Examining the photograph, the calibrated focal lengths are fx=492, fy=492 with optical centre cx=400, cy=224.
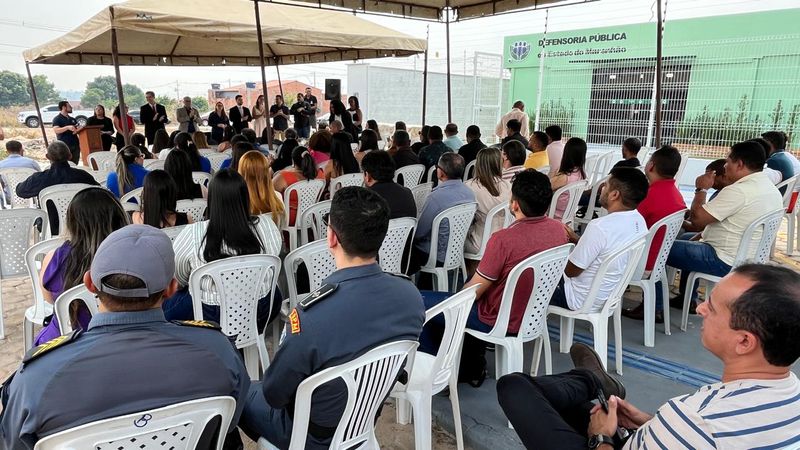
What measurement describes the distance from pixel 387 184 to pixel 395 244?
1.99 feet

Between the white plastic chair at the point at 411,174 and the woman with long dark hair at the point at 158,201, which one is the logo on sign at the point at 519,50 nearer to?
the white plastic chair at the point at 411,174

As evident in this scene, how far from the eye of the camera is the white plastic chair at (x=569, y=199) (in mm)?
4429

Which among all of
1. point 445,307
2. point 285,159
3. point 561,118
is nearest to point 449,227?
point 445,307

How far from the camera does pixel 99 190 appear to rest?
7.60ft

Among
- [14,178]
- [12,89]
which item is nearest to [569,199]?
[14,178]

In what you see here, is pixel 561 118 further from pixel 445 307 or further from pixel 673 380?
pixel 445 307

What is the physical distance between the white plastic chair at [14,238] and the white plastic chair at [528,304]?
3.16 metres

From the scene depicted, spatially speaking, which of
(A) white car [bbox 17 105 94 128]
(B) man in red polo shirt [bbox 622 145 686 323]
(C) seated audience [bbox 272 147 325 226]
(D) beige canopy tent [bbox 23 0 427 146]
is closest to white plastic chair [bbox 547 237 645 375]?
(B) man in red polo shirt [bbox 622 145 686 323]

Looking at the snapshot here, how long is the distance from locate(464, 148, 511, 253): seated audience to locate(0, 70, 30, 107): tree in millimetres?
34000

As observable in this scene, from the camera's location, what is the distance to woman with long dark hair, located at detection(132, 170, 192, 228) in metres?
2.97

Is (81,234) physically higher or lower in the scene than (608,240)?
higher

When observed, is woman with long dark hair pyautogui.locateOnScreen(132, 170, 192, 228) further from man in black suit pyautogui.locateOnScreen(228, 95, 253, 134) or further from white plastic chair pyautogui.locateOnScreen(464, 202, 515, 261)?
man in black suit pyautogui.locateOnScreen(228, 95, 253, 134)

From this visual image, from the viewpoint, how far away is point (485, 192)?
13.4 ft

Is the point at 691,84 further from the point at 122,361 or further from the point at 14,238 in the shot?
the point at 122,361
